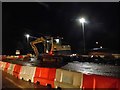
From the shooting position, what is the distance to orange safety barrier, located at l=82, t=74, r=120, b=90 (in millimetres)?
6988

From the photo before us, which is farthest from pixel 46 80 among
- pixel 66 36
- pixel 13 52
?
pixel 13 52

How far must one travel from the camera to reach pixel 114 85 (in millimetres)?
6988

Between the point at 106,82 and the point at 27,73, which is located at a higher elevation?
the point at 106,82

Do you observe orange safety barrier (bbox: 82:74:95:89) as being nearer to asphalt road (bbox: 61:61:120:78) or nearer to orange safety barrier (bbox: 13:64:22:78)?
asphalt road (bbox: 61:61:120:78)

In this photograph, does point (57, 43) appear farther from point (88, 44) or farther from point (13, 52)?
point (13, 52)

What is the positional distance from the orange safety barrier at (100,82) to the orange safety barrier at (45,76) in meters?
2.52

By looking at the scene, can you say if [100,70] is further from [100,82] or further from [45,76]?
[100,82]

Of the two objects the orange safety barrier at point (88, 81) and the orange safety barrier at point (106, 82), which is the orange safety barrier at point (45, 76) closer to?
the orange safety barrier at point (88, 81)

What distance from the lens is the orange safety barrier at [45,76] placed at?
33.9ft

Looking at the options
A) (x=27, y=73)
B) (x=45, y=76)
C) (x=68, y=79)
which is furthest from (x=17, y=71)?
(x=68, y=79)

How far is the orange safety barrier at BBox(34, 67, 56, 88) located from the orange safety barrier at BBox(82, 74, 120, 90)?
2519 millimetres

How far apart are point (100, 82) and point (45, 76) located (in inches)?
154

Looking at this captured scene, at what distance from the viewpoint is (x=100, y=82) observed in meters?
7.44

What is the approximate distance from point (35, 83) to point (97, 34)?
82072mm
